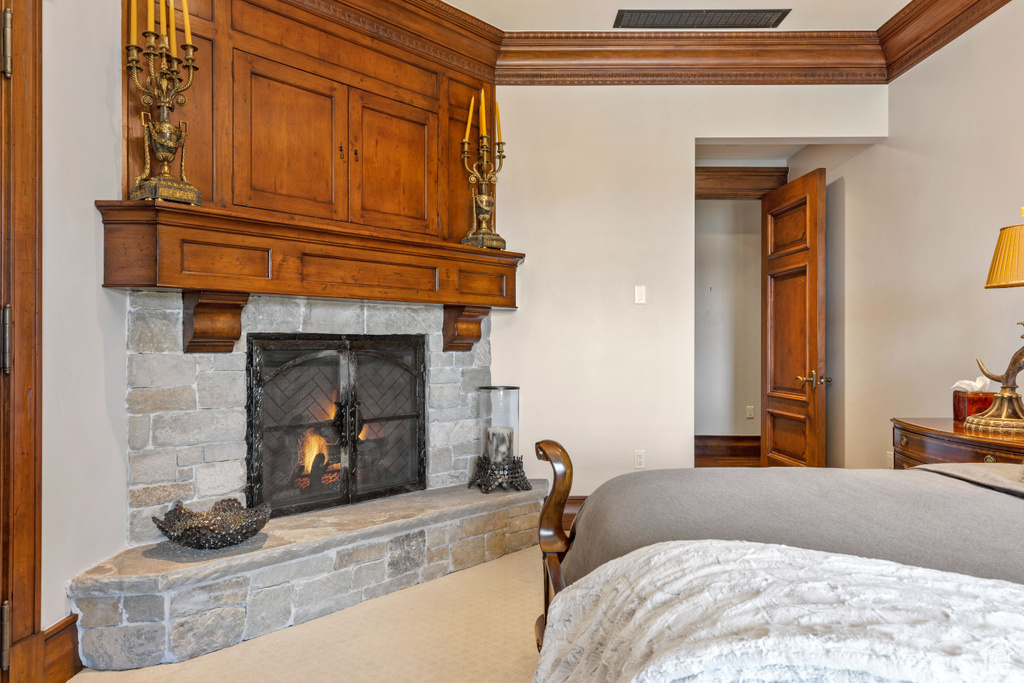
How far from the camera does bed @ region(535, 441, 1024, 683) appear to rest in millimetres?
670

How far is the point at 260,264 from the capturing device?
2.54 metres

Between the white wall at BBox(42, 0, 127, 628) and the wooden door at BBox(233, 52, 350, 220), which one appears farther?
the wooden door at BBox(233, 52, 350, 220)

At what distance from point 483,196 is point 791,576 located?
2860 millimetres

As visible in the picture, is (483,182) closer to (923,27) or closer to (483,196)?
(483,196)

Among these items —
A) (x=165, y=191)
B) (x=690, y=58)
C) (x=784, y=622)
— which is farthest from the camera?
(x=690, y=58)

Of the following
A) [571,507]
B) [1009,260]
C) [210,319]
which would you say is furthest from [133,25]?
[1009,260]

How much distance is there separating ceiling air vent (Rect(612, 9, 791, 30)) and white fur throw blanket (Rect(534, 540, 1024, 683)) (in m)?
3.19

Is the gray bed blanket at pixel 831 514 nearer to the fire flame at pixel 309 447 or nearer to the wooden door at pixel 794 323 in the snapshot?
the fire flame at pixel 309 447

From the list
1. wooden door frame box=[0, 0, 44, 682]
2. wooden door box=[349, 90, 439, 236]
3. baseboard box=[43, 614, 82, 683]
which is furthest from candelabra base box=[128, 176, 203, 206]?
baseboard box=[43, 614, 82, 683]

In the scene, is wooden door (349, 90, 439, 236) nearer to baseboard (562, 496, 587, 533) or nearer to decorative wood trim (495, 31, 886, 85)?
decorative wood trim (495, 31, 886, 85)

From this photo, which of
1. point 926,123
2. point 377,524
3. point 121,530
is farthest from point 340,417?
point 926,123

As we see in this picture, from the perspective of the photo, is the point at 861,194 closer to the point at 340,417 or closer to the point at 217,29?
the point at 340,417

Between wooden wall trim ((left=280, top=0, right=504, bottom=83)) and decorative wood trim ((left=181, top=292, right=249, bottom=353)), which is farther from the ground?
wooden wall trim ((left=280, top=0, right=504, bottom=83))

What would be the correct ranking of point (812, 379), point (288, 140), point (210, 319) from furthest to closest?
point (812, 379) < point (288, 140) < point (210, 319)
